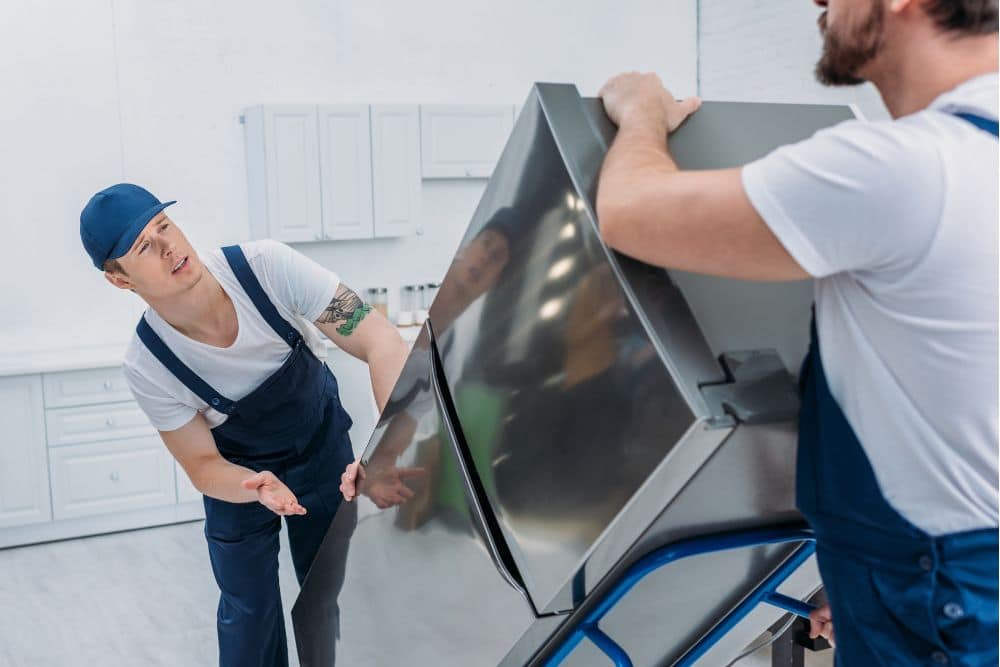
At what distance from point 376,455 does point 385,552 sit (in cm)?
16

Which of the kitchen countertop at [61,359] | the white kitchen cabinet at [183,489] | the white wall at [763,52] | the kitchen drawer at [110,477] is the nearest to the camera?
the kitchen countertop at [61,359]

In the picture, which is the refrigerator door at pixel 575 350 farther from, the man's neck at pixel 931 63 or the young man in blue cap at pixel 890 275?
the man's neck at pixel 931 63

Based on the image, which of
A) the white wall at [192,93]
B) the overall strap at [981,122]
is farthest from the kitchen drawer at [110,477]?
the overall strap at [981,122]

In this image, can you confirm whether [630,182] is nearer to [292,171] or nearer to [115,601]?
[115,601]

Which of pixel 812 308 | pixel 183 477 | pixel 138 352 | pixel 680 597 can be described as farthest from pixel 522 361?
pixel 183 477

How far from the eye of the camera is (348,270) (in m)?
5.35

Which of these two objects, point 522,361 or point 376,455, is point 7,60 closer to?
point 376,455

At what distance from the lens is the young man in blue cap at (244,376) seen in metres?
2.08

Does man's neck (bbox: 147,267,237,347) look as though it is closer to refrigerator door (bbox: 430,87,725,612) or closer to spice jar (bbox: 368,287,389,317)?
refrigerator door (bbox: 430,87,725,612)

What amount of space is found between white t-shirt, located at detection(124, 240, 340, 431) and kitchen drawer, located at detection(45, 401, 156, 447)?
2.46 metres

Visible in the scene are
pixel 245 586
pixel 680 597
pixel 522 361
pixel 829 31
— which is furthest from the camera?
pixel 245 586

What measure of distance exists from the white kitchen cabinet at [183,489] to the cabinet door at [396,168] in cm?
163

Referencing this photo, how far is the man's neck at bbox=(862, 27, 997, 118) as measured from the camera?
0.83 meters

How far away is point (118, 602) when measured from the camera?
3.77m
